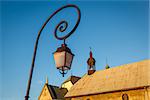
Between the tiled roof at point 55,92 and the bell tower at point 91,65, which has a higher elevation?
the bell tower at point 91,65

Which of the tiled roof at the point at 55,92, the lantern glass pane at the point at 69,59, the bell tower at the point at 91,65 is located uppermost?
the bell tower at the point at 91,65

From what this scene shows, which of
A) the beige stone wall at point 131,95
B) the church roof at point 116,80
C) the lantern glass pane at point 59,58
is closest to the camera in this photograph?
the lantern glass pane at point 59,58

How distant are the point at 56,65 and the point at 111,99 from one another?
2878 cm

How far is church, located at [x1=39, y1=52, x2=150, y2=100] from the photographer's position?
31.2 meters

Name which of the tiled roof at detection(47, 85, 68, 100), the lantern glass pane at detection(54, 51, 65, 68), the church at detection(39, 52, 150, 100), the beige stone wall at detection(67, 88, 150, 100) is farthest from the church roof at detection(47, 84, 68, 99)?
the lantern glass pane at detection(54, 51, 65, 68)

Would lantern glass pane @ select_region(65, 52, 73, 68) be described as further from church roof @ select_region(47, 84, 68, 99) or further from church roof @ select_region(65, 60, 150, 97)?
church roof @ select_region(47, 84, 68, 99)

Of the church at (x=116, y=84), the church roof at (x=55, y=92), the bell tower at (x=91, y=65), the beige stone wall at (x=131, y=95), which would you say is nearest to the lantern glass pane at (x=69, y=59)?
the church at (x=116, y=84)

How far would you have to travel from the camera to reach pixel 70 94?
1539 inches

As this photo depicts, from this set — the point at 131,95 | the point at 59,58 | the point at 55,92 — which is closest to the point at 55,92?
the point at 55,92

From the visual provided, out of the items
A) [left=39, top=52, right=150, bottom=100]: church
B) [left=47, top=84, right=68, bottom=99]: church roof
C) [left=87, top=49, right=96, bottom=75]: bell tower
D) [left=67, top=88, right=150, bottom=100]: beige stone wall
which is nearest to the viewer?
[left=67, top=88, right=150, bottom=100]: beige stone wall

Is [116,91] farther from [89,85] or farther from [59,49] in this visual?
[59,49]

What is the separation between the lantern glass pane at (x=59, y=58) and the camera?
6133 millimetres

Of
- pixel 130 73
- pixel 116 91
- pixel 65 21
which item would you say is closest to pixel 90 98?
pixel 116 91

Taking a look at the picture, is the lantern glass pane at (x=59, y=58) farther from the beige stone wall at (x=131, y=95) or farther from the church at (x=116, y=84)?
the beige stone wall at (x=131, y=95)
